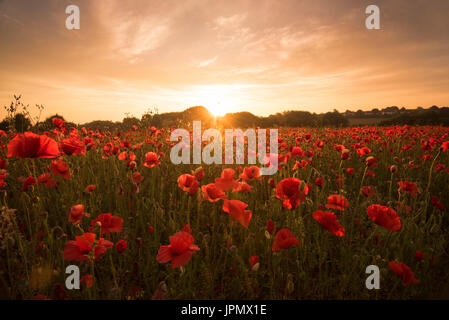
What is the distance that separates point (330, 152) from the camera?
15.1ft

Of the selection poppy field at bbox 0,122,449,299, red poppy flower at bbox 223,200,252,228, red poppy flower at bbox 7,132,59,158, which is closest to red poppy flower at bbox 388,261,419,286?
poppy field at bbox 0,122,449,299

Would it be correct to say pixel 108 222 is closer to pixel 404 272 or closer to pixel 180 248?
pixel 180 248

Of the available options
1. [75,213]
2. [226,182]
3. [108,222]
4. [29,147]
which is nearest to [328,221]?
[226,182]

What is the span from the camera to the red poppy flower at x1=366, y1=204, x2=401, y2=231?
125 centimetres

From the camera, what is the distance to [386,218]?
4.14 ft

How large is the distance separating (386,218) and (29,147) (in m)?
2.12

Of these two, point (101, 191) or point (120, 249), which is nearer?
point (120, 249)

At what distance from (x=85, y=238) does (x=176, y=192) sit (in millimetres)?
1630

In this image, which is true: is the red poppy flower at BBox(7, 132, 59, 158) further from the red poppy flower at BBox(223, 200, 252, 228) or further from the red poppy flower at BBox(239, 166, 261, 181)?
the red poppy flower at BBox(239, 166, 261, 181)

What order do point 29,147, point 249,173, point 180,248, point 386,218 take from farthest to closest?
point 249,173 < point 29,147 < point 386,218 < point 180,248
